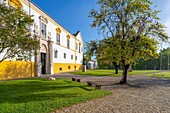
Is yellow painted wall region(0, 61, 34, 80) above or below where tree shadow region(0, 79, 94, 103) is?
above

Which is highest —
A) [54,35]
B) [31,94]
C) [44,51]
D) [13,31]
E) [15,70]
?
[54,35]

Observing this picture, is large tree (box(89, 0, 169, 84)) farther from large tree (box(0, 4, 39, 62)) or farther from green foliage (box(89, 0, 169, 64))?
large tree (box(0, 4, 39, 62))

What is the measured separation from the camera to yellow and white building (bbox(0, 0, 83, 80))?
16.3m

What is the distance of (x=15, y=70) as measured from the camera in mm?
16484

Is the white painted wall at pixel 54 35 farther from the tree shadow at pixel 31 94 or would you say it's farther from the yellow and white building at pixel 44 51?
the tree shadow at pixel 31 94

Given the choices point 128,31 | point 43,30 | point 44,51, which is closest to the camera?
point 128,31

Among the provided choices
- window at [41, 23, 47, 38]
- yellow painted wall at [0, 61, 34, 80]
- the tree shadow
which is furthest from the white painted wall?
the tree shadow

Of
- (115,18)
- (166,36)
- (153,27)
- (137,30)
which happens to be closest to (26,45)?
(115,18)

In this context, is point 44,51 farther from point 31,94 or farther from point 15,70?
point 31,94

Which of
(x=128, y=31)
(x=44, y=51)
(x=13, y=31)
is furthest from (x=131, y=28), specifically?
(x=44, y=51)

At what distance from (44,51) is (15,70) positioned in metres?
7.43

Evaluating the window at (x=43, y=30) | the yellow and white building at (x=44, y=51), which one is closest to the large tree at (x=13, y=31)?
the yellow and white building at (x=44, y=51)

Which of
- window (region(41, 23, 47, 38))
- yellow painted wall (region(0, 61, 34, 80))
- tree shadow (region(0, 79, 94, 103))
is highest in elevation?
window (region(41, 23, 47, 38))

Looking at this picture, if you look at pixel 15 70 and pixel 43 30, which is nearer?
pixel 15 70
